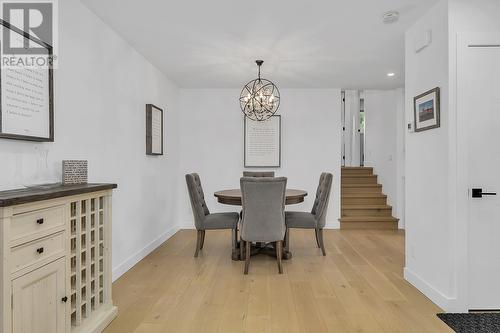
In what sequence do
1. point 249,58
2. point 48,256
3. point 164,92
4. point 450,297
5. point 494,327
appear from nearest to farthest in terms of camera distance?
point 48,256, point 494,327, point 450,297, point 249,58, point 164,92

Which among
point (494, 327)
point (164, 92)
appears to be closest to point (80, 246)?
point (494, 327)

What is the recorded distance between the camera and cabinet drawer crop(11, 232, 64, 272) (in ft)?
4.67

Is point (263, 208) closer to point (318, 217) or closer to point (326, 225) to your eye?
point (318, 217)

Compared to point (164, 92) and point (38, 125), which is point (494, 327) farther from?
point (164, 92)

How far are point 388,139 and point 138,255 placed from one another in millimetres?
4841

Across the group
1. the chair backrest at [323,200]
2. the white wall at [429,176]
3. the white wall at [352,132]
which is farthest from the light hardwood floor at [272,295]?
the white wall at [352,132]

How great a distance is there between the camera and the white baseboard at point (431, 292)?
238cm

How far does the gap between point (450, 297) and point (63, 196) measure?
2.78m

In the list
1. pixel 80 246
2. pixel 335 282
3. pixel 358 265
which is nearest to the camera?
pixel 80 246

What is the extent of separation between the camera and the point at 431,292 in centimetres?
261

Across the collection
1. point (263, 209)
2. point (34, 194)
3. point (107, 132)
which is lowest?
point (263, 209)

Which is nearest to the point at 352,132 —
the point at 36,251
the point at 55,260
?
the point at 55,260

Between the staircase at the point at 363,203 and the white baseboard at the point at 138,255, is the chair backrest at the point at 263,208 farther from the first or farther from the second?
the staircase at the point at 363,203

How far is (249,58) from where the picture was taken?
391 centimetres
